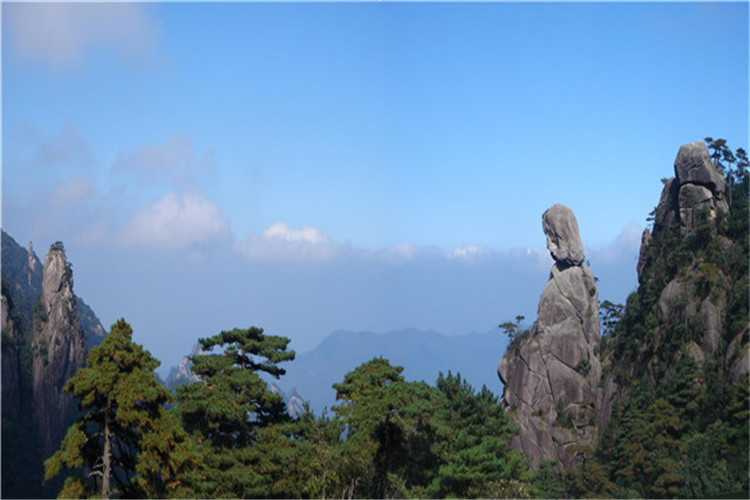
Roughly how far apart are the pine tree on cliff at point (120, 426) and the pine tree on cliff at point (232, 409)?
14.9 ft

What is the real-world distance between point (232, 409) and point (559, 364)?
38560 mm

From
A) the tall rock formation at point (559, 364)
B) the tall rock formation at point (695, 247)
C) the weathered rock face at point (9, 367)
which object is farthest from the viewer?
the weathered rock face at point (9, 367)

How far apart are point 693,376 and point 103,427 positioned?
3667 centimetres

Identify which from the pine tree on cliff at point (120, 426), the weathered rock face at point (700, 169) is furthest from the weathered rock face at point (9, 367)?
the weathered rock face at point (700, 169)

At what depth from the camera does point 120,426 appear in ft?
59.5

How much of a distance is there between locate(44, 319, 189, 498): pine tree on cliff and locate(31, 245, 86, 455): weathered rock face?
2319 inches

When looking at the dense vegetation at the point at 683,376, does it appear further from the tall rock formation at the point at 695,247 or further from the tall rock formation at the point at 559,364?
the tall rock formation at the point at 559,364

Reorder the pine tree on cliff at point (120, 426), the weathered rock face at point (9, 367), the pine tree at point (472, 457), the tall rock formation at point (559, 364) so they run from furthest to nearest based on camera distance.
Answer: the weathered rock face at point (9, 367)
the tall rock formation at point (559, 364)
the pine tree at point (472, 457)
the pine tree on cliff at point (120, 426)

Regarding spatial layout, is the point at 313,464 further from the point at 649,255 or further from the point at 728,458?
the point at 649,255

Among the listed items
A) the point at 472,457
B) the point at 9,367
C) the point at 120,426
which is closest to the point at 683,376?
the point at 472,457

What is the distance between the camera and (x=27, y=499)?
6059 cm

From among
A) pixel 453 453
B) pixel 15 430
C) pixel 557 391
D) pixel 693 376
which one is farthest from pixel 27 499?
pixel 693 376

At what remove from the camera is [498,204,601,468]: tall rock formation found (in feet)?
182

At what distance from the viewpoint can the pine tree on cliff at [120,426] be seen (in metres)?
17.5
